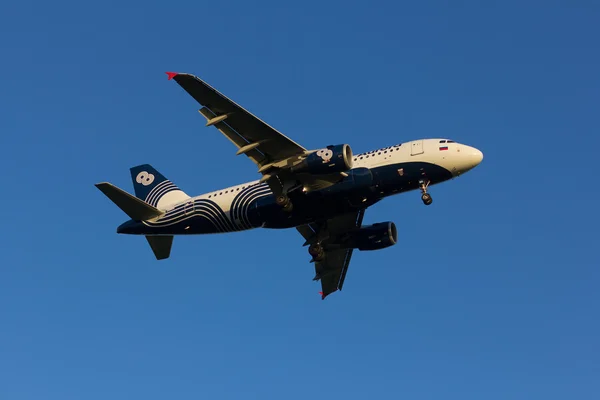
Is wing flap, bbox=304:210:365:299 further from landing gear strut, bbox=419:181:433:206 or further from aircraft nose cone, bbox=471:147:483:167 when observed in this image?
aircraft nose cone, bbox=471:147:483:167

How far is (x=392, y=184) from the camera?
50.5m

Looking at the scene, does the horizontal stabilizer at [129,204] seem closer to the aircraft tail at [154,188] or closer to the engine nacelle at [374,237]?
the aircraft tail at [154,188]

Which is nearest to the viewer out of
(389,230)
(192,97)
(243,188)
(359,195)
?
(192,97)

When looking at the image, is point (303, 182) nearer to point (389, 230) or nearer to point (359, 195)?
point (359, 195)

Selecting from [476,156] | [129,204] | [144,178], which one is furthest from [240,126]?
[476,156]

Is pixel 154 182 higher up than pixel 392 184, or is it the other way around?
pixel 154 182

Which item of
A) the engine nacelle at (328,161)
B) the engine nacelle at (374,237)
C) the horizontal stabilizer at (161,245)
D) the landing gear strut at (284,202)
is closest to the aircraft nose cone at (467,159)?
the engine nacelle at (328,161)

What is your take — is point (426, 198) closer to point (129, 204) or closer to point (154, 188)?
point (129, 204)

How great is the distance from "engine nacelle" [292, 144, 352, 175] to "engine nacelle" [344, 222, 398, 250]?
33.3 feet

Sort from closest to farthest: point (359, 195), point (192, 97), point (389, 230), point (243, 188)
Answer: point (192, 97) → point (359, 195) → point (243, 188) → point (389, 230)

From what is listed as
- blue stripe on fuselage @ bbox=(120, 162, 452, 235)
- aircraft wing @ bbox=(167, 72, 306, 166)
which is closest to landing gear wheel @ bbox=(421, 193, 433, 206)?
blue stripe on fuselage @ bbox=(120, 162, 452, 235)

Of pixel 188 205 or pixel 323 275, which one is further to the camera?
pixel 323 275

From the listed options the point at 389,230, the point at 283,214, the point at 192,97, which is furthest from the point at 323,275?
the point at 192,97

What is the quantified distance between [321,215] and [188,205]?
8774 millimetres
